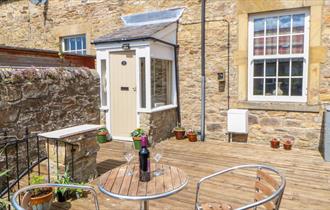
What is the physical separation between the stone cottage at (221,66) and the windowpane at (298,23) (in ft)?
0.06

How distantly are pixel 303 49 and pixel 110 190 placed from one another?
5.12 meters

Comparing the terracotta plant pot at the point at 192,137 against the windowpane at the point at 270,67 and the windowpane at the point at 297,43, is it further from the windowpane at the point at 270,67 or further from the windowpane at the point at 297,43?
the windowpane at the point at 297,43

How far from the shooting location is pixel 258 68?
6086 millimetres

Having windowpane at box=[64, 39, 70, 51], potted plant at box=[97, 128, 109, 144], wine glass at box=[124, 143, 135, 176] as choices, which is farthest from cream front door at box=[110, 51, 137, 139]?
wine glass at box=[124, 143, 135, 176]

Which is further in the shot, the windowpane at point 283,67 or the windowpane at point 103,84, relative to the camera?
the windowpane at point 103,84

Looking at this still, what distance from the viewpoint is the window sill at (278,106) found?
219 inches

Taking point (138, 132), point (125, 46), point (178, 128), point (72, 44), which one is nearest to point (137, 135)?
point (138, 132)

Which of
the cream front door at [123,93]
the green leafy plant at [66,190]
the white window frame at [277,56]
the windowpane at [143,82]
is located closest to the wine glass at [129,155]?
the green leafy plant at [66,190]

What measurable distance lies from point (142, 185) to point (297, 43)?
493 centimetres

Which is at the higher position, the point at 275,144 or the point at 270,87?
the point at 270,87

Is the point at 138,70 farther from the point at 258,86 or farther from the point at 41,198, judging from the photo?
the point at 41,198

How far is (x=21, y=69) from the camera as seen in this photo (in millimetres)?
4102

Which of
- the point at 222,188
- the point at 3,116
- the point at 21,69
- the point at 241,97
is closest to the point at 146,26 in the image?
the point at 241,97

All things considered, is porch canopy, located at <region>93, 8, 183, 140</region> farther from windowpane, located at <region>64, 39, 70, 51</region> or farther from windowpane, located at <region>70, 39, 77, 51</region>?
windowpane, located at <region>64, 39, 70, 51</region>
